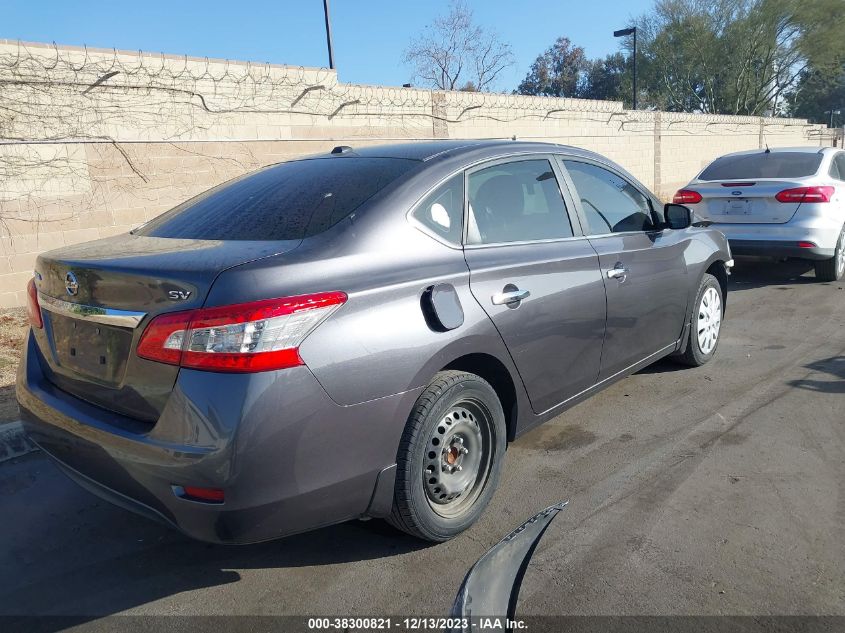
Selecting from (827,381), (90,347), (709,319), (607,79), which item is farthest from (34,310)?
(607,79)

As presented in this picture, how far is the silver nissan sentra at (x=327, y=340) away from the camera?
232 cm

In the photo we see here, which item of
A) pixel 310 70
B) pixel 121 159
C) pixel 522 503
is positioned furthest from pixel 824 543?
pixel 310 70

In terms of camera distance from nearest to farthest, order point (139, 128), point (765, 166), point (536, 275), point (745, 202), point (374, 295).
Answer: point (374, 295)
point (536, 275)
point (745, 202)
point (765, 166)
point (139, 128)

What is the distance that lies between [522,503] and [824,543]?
1279 mm

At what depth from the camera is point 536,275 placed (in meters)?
3.37

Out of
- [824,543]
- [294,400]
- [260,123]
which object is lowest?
[824,543]

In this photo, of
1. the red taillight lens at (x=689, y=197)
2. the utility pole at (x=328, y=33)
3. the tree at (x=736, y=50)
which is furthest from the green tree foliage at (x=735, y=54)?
the red taillight lens at (x=689, y=197)

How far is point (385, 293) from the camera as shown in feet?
8.64

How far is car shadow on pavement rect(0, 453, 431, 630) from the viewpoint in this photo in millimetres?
2762

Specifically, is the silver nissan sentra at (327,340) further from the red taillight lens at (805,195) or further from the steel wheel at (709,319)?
the red taillight lens at (805,195)

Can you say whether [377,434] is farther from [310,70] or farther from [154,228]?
[310,70]

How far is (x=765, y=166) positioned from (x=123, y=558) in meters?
8.12

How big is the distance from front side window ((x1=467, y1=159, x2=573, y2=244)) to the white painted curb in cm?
294

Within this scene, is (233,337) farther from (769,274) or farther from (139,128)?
(769,274)
